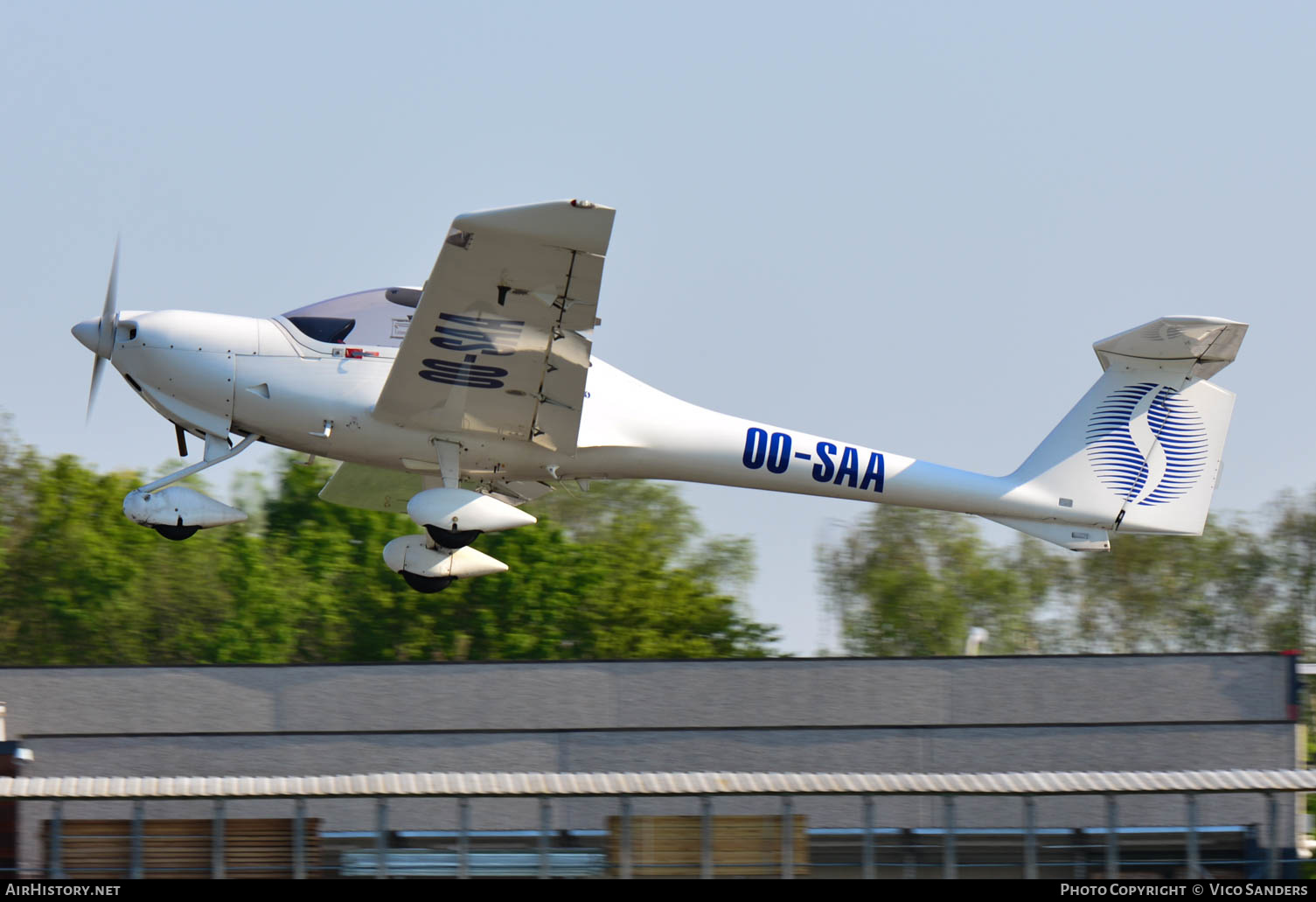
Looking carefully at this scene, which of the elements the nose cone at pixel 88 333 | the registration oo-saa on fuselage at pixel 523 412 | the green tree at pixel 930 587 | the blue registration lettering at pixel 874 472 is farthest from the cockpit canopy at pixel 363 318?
the green tree at pixel 930 587

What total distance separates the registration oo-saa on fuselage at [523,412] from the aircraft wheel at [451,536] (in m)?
0.02

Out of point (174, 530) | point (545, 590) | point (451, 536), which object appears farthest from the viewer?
point (545, 590)

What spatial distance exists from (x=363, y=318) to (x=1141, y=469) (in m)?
7.74

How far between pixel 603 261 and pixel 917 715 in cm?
719

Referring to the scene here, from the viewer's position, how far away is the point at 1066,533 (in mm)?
15281

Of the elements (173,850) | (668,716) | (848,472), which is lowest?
(173,850)

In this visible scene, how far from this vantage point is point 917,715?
1658cm

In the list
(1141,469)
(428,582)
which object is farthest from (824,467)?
(428,582)

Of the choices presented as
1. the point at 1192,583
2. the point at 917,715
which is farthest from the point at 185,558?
the point at 1192,583

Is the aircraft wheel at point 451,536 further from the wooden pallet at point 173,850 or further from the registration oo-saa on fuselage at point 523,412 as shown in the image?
the wooden pallet at point 173,850

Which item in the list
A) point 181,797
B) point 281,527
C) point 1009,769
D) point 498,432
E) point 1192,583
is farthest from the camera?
point 1192,583

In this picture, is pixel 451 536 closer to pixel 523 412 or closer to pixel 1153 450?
pixel 523 412

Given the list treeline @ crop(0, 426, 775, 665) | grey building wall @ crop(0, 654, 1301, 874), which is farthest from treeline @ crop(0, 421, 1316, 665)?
grey building wall @ crop(0, 654, 1301, 874)
